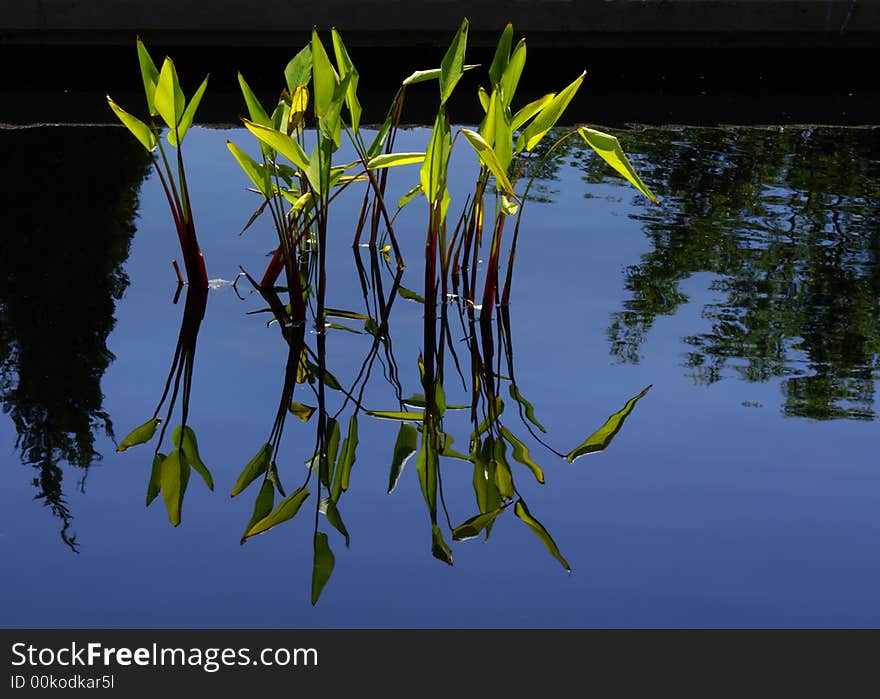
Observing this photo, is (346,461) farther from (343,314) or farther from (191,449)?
(343,314)

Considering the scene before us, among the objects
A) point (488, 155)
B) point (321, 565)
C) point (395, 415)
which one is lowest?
point (321, 565)

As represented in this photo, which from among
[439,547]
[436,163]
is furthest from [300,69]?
[439,547]

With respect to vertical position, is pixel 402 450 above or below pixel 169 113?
below

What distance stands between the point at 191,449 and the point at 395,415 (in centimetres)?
37

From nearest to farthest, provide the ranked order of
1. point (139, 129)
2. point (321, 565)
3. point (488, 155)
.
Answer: point (321, 565) < point (488, 155) < point (139, 129)

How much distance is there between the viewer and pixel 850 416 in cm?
223

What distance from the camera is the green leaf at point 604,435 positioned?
204cm

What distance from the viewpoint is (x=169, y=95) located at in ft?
7.90

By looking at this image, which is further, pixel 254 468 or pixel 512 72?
pixel 512 72

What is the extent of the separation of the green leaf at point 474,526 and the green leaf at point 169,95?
1079mm

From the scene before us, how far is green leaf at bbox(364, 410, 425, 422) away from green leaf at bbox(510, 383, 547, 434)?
19cm

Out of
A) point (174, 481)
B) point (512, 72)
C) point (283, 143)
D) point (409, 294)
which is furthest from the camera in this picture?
point (409, 294)

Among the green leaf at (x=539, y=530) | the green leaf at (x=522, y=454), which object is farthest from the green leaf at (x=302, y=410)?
the green leaf at (x=539, y=530)

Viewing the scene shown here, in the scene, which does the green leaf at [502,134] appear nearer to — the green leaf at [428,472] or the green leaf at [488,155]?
the green leaf at [488,155]
